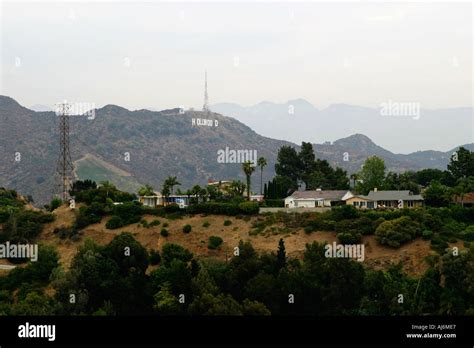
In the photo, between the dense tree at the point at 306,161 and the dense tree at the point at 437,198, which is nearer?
the dense tree at the point at 437,198

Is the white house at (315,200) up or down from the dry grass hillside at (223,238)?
up

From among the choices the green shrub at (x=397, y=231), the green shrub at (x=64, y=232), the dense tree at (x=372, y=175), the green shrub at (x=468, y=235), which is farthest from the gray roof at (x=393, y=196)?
the green shrub at (x=64, y=232)

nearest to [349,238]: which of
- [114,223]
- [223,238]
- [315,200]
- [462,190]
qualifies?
[223,238]

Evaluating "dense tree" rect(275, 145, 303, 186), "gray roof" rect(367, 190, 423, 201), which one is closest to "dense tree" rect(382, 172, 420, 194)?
"gray roof" rect(367, 190, 423, 201)

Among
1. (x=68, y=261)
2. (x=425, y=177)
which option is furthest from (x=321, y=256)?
(x=425, y=177)

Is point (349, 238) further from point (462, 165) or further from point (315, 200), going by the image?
point (462, 165)

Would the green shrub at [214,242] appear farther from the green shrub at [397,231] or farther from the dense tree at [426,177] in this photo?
the dense tree at [426,177]

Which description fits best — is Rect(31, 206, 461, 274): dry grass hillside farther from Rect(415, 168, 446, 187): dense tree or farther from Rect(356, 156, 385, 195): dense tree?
Rect(415, 168, 446, 187): dense tree

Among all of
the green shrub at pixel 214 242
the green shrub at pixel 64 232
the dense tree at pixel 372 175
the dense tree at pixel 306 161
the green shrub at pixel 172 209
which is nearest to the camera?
the green shrub at pixel 214 242
